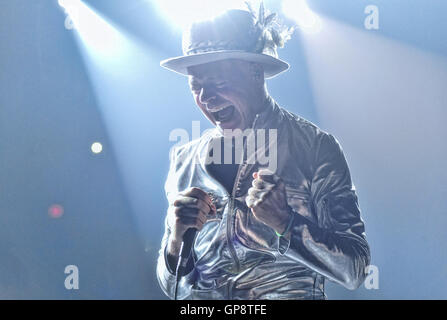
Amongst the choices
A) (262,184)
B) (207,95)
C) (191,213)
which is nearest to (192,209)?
(191,213)

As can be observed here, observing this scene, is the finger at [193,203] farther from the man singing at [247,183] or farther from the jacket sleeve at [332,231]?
the jacket sleeve at [332,231]

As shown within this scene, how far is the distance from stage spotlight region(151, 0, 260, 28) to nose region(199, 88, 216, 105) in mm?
407

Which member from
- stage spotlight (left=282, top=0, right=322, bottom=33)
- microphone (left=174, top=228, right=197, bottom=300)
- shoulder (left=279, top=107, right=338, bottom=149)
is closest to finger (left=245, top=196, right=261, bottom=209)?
microphone (left=174, top=228, right=197, bottom=300)

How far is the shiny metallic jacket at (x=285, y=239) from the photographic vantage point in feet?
5.94

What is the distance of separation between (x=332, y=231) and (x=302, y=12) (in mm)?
1103

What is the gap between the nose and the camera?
2.02 meters

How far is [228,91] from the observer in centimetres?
201

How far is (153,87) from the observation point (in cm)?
256

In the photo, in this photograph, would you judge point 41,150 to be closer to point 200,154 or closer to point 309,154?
point 200,154

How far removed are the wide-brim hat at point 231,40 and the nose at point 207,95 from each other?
111 millimetres

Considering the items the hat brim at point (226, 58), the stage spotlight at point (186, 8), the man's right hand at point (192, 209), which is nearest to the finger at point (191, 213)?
the man's right hand at point (192, 209)

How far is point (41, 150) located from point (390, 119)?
1644mm

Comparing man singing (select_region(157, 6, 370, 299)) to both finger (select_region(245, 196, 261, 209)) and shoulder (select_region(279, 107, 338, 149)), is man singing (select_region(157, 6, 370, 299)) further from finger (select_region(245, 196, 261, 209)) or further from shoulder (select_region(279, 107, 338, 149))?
finger (select_region(245, 196, 261, 209))

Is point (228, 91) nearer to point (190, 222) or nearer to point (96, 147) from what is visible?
point (190, 222)
